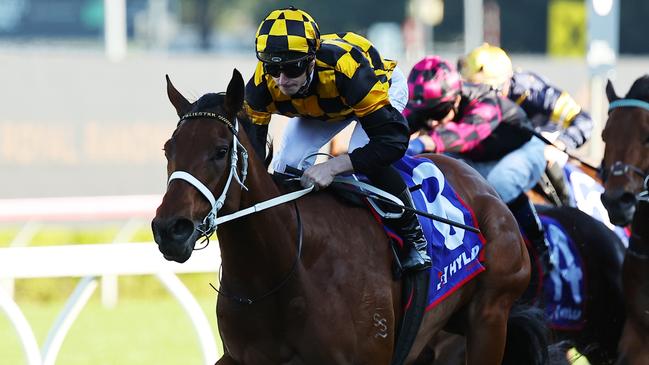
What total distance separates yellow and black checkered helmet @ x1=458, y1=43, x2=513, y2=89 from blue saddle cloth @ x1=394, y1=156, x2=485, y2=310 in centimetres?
172

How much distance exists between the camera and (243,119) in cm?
371

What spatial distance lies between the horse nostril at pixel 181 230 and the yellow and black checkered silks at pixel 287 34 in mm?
702

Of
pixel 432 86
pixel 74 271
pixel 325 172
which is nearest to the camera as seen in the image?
pixel 325 172

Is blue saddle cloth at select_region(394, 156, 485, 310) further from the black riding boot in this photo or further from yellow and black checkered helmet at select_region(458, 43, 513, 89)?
yellow and black checkered helmet at select_region(458, 43, 513, 89)

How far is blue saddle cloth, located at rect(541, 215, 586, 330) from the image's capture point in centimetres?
573

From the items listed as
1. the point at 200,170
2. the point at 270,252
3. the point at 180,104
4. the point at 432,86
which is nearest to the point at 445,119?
the point at 432,86

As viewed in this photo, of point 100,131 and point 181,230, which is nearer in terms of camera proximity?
point 181,230

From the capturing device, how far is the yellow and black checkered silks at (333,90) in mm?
3883

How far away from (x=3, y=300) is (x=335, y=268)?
189 cm

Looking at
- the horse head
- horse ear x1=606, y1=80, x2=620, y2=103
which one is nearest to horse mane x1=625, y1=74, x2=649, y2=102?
horse ear x1=606, y1=80, x2=620, y2=103

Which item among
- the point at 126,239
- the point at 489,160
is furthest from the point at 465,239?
the point at 126,239

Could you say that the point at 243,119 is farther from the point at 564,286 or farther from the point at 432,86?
the point at 564,286

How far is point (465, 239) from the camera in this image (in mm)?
4438

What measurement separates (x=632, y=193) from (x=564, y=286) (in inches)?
46.2
